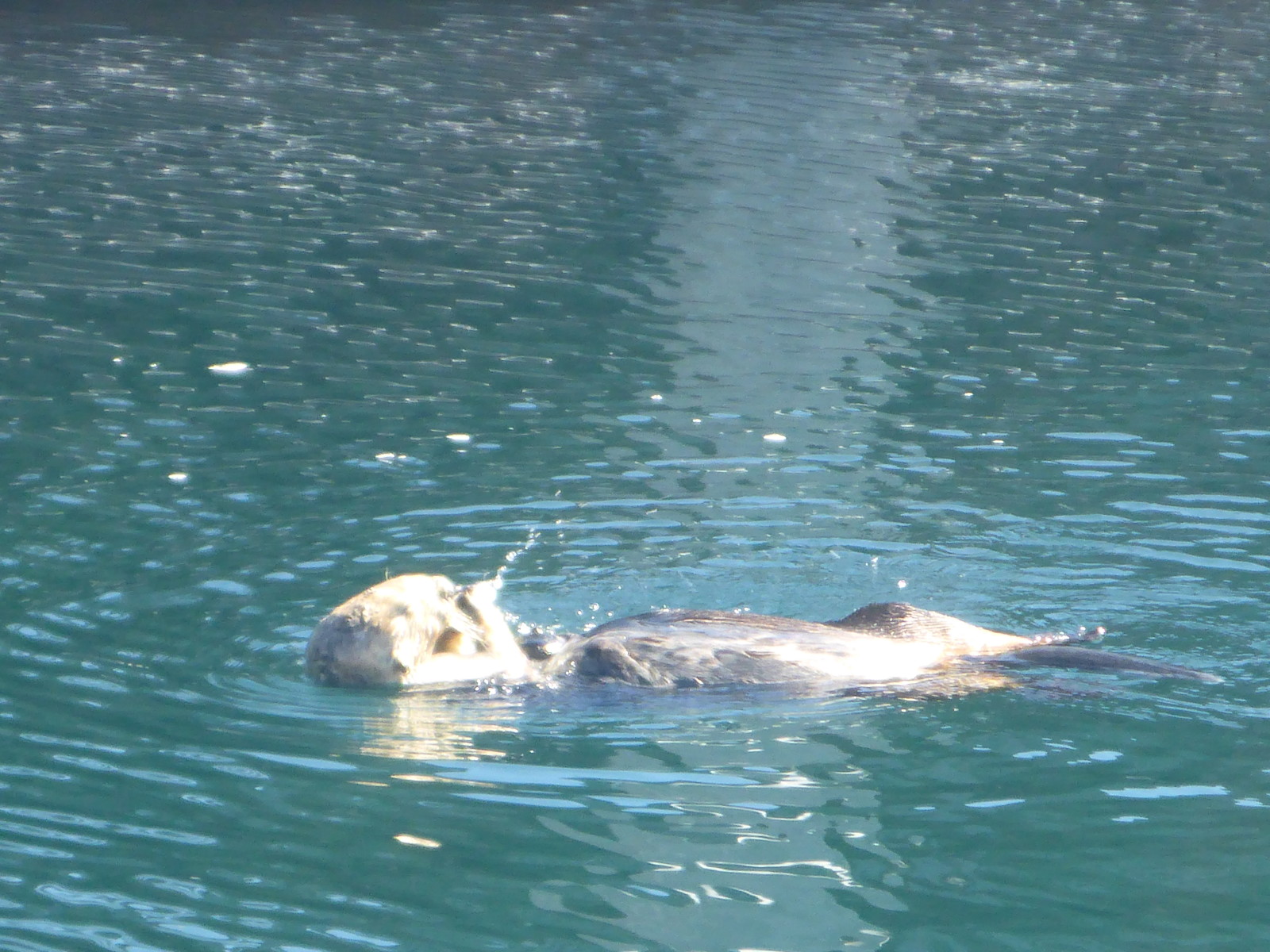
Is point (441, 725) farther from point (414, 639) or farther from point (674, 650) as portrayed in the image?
point (674, 650)

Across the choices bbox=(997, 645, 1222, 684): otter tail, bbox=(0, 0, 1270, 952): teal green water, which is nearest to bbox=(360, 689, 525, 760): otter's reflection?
bbox=(0, 0, 1270, 952): teal green water

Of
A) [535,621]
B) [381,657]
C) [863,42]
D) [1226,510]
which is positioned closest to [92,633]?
[381,657]

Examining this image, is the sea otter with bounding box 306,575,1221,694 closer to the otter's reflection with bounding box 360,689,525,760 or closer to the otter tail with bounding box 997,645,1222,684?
the otter tail with bounding box 997,645,1222,684

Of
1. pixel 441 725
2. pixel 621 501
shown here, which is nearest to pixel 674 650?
pixel 441 725

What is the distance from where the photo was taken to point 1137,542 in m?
7.46

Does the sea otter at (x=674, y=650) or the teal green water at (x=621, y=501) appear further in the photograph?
the sea otter at (x=674, y=650)

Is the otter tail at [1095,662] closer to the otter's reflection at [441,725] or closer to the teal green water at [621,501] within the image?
the teal green water at [621,501]

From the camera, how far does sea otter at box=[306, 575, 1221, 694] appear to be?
19.4 feet

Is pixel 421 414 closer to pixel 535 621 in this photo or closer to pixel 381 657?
pixel 535 621

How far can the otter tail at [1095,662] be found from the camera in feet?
18.5

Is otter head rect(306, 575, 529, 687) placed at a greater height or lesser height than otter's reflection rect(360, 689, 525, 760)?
greater

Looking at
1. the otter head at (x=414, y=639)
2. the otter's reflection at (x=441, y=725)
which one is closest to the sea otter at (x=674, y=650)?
the otter head at (x=414, y=639)

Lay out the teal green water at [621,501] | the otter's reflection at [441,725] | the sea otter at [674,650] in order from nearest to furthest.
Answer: the teal green water at [621,501] → the otter's reflection at [441,725] → the sea otter at [674,650]

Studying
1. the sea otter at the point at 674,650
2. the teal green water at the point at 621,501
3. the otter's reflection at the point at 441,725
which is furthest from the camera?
the sea otter at the point at 674,650
